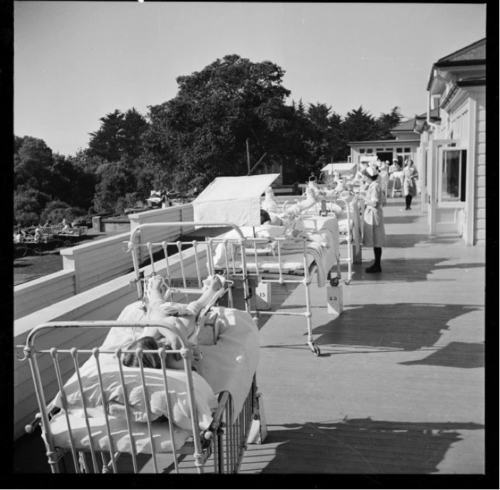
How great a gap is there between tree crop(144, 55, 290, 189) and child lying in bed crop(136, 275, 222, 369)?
299 centimetres

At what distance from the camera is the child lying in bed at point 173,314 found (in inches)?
112

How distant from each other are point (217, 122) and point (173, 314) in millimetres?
3782

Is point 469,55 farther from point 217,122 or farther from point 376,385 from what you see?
point 376,385

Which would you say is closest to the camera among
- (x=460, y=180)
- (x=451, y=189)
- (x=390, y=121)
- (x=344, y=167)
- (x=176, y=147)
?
(x=176, y=147)

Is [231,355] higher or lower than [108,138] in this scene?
lower

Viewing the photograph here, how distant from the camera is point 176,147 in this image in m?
7.30

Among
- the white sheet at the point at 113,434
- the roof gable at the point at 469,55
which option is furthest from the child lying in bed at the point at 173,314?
the roof gable at the point at 469,55

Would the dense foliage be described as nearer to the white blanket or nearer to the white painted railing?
the white painted railing

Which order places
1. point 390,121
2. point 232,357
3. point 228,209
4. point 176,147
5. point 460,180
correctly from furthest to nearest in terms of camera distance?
point 390,121, point 460,180, point 176,147, point 228,209, point 232,357

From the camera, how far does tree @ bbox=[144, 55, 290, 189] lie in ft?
20.9

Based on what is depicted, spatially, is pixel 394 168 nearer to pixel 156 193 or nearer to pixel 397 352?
pixel 156 193

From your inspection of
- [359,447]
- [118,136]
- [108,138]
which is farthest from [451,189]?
[359,447]

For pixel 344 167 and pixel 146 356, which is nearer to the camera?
pixel 146 356

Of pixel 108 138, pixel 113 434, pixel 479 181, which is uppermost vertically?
pixel 108 138
